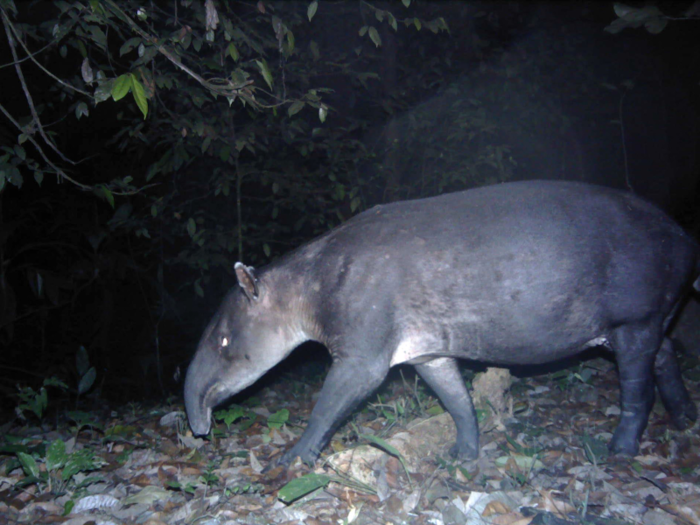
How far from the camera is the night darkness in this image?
578 centimetres

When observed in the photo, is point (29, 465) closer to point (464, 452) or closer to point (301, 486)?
point (301, 486)

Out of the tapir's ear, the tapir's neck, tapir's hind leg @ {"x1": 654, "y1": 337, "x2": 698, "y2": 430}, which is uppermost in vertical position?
the tapir's ear

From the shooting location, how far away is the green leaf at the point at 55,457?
3.40 meters

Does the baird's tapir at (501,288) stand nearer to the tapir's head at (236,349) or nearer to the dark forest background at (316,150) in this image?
the tapir's head at (236,349)

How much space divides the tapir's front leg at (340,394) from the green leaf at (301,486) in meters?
0.41

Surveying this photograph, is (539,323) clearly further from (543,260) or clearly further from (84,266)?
(84,266)

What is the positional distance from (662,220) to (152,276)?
5.68 m

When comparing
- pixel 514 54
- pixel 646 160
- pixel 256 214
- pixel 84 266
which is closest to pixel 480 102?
pixel 514 54

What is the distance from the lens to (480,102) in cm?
605

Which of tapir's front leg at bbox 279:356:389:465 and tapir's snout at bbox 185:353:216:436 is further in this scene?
tapir's snout at bbox 185:353:216:436

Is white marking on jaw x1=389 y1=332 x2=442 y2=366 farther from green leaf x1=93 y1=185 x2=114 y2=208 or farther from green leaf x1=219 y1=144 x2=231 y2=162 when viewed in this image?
green leaf x1=219 y1=144 x2=231 y2=162

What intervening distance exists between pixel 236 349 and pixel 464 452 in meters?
1.69

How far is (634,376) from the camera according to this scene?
3613mm

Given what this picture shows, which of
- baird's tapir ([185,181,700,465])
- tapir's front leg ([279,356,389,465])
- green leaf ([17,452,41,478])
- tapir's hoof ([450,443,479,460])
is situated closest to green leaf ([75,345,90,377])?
green leaf ([17,452,41,478])
